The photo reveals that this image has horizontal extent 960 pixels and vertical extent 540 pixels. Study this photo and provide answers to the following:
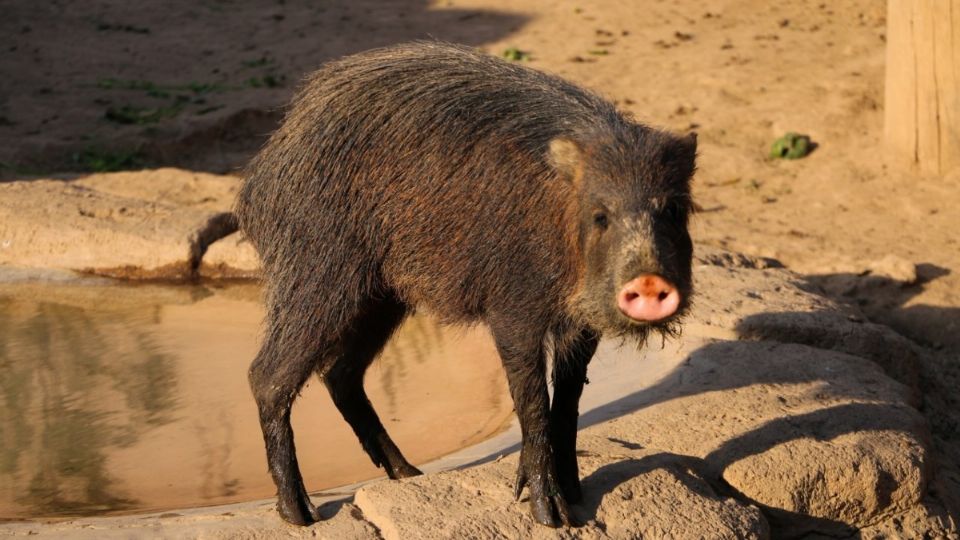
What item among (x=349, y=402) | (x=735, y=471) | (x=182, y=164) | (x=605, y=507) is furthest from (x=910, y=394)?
(x=182, y=164)

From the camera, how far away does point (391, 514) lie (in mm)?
3818

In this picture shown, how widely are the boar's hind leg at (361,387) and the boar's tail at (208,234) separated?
8.01ft

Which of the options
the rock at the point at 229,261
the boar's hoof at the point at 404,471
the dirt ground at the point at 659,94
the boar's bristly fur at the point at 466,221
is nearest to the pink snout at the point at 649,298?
the boar's bristly fur at the point at 466,221

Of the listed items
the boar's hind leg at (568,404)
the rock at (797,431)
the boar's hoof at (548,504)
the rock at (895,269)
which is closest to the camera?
the boar's hoof at (548,504)

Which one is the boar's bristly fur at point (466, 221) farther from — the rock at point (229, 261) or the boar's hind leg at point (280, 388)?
the rock at point (229, 261)

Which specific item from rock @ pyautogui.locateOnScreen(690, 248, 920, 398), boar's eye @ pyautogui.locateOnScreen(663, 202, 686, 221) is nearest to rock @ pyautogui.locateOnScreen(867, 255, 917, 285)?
rock @ pyautogui.locateOnScreen(690, 248, 920, 398)

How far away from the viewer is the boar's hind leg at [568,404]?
4008 mm

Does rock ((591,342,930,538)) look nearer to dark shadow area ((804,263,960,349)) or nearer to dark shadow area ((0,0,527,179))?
dark shadow area ((804,263,960,349))

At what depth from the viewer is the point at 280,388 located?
4.18 m

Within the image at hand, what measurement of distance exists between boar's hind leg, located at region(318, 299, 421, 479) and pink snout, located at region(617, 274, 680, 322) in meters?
1.14

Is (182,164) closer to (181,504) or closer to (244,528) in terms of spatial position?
(181,504)

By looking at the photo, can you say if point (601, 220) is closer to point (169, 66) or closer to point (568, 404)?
point (568, 404)

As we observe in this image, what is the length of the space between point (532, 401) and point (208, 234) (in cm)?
349

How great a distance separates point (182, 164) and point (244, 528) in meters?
5.96
